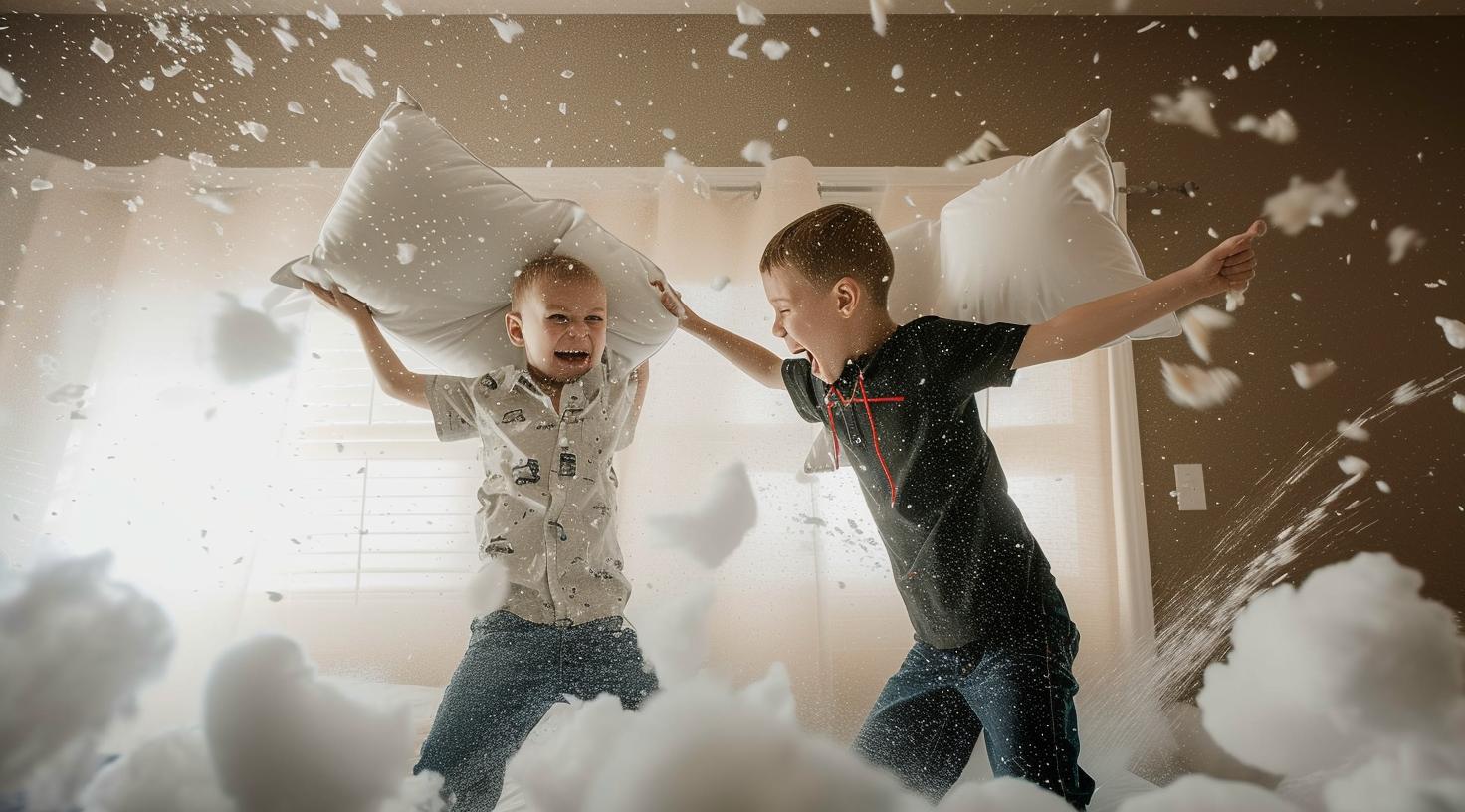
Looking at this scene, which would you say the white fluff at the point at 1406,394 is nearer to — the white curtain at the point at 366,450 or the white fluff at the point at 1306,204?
the white fluff at the point at 1306,204

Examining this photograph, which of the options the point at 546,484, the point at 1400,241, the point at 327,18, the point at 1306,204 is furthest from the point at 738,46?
the point at 1400,241

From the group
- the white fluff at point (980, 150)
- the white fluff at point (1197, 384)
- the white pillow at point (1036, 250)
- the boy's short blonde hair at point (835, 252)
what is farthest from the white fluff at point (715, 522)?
the white fluff at point (1197, 384)

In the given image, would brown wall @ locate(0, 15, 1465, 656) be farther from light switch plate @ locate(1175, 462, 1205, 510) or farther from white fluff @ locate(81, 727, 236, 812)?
white fluff @ locate(81, 727, 236, 812)

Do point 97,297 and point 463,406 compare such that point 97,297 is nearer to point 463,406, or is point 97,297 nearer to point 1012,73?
point 463,406

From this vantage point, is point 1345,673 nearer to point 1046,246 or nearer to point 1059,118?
point 1046,246

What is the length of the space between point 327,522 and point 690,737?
1.15 meters

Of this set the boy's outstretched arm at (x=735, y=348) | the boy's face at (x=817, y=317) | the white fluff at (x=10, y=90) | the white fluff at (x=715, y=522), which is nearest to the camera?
the boy's face at (x=817, y=317)

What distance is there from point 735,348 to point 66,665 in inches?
28.4

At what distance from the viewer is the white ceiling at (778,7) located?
5.36 feet

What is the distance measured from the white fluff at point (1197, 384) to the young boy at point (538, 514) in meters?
1.24

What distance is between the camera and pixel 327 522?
1.45 m

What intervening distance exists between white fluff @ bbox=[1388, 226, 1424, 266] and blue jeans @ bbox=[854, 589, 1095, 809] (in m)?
1.44

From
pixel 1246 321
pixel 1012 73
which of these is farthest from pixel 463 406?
pixel 1246 321

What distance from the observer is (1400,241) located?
1.68 m
